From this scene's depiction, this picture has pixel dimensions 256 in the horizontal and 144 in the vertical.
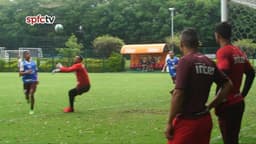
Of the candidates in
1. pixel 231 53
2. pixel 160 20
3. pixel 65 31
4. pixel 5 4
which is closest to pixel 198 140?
pixel 231 53

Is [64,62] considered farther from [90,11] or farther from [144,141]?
[144,141]

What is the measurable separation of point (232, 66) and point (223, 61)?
147 millimetres

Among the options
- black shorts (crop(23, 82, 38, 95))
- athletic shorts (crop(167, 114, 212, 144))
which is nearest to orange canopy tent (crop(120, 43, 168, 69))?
A: black shorts (crop(23, 82, 38, 95))

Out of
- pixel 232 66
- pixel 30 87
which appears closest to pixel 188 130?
pixel 232 66

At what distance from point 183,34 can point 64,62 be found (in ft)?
188

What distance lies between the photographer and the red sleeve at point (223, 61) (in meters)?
6.90

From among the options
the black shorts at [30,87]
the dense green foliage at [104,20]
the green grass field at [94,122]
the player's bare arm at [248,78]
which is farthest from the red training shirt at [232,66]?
the dense green foliage at [104,20]

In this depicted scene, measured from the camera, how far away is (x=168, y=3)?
3745 inches

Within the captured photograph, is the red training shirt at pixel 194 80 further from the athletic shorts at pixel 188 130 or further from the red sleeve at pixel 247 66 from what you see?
the red sleeve at pixel 247 66

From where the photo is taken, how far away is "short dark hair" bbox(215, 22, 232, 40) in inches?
275

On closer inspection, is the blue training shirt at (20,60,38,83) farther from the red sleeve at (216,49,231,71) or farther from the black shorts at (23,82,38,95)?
the red sleeve at (216,49,231,71)

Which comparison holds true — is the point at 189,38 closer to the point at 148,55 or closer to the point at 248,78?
the point at 248,78

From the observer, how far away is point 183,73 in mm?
5613

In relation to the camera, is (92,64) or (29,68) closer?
(29,68)
